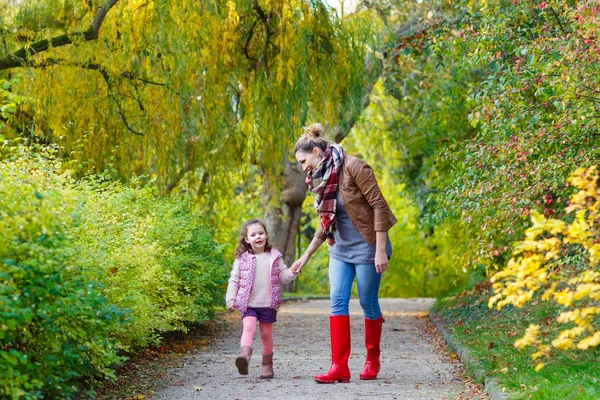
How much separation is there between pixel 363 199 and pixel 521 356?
192cm

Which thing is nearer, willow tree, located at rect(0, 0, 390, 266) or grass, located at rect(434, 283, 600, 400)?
grass, located at rect(434, 283, 600, 400)


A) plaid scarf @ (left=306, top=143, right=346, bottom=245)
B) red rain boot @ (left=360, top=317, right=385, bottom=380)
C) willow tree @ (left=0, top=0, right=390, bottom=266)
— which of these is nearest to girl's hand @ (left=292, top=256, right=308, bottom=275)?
plaid scarf @ (left=306, top=143, right=346, bottom=245)

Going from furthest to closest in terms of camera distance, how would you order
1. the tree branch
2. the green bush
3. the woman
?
the tree branch, the woman, the green bush

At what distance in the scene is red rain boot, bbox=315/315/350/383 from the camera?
717 centimetres

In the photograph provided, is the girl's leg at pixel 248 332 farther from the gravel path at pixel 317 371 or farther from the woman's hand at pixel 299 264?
the woman's hand at pixel 299 264

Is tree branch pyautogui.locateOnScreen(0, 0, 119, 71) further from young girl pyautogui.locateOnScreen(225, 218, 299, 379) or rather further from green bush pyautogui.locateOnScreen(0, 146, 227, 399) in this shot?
young girl pyautogui.locateOnScreen(225, 218, 299, 379)

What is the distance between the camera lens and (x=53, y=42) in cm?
1112

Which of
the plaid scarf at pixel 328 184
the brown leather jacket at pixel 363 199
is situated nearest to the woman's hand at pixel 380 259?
the brown leather jacket at pixel 363 199

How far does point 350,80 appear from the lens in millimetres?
12406

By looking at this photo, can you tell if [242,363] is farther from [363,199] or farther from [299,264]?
[363,199]

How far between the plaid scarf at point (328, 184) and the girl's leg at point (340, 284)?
0.88 feet

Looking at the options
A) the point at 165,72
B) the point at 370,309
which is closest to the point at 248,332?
the point at 370,309

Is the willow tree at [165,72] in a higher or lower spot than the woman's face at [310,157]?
higher

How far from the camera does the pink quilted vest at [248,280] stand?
7.55 metres
